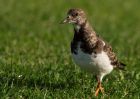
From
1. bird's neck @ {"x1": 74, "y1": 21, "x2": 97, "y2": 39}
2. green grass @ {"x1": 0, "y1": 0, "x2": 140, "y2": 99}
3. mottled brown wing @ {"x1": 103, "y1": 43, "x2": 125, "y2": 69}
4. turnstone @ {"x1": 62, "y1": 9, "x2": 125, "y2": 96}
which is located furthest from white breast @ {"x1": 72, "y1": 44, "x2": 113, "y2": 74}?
green grass @ {"x1": 0, "y1": 0, "x2": 140, "y2": 99}

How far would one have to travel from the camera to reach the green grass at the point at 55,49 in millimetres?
9047

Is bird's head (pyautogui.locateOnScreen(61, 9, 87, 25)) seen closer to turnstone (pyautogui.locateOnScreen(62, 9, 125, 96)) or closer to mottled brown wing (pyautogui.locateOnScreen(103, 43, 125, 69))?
turnstone (pyautogui.locateOnScreen(62, 9, 125, 96))

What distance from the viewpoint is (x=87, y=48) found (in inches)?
339

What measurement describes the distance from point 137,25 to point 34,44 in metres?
5.59

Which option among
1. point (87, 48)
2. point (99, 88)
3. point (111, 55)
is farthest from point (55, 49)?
point (87, 48)

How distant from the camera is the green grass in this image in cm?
905

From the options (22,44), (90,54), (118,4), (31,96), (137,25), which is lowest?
(31,96)

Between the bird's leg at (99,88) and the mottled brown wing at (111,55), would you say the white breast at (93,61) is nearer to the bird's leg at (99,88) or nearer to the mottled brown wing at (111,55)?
the mottled brown wing at (111,55)

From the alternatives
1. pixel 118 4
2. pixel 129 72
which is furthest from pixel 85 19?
pixel 118 4

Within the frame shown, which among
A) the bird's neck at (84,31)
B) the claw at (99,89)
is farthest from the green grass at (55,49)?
the bird's neck at (84,31)

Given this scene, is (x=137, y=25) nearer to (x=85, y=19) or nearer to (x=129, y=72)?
(x=129, y=72)

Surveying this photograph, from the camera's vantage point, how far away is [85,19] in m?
8.92

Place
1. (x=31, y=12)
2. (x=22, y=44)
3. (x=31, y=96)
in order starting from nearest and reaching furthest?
(x=31, y=96)
(x=22, y=44)
(x=31, y=12)

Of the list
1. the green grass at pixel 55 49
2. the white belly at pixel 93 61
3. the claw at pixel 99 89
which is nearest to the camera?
the white belly at pixel 93 61
